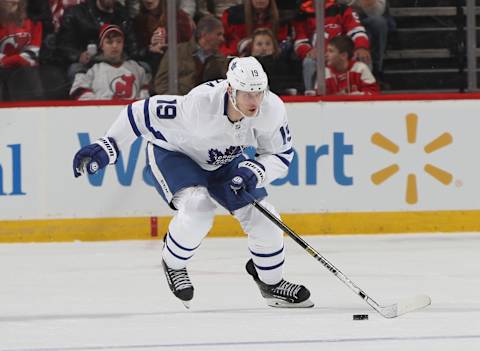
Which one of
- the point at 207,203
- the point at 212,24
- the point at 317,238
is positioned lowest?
the point at 317,238

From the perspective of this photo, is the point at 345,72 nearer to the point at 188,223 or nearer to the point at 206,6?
the point at 206,6

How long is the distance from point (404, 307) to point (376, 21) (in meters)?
3.05

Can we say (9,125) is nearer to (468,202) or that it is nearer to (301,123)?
(301,123)

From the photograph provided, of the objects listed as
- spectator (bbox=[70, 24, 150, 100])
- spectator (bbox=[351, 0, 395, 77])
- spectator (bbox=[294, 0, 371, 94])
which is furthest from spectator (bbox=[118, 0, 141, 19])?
spectator (bbox=[351, 0, 395, 77])

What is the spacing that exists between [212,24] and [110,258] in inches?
59.4

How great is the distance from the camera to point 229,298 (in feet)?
18.6

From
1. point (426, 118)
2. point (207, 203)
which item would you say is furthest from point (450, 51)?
point (207, 203)

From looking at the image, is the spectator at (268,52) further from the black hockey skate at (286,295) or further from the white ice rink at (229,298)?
the black hockey skate at (286,295)

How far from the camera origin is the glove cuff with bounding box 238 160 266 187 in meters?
5.09

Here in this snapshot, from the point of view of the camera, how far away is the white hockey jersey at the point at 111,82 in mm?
7764

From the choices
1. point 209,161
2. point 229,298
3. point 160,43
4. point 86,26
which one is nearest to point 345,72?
point 160,43

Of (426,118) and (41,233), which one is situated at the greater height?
(426,118)

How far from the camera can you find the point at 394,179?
779 cm

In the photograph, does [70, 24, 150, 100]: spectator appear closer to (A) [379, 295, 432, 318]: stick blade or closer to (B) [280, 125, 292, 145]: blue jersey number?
(B) [280, 125, 292, 145]: blue jersey number
